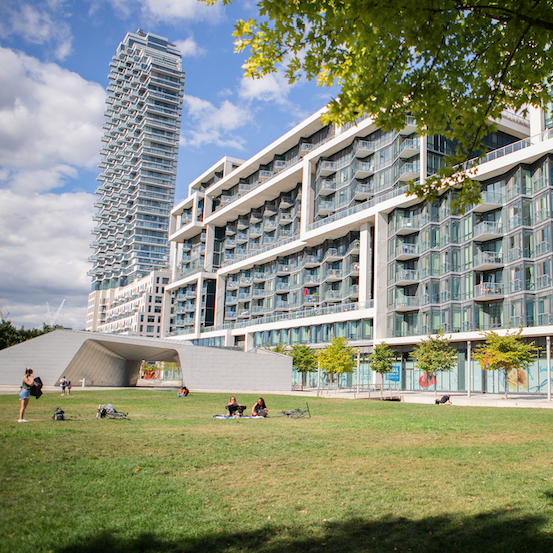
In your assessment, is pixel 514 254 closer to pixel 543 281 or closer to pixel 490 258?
pixel 490 258

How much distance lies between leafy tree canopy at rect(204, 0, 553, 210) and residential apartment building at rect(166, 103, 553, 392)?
1120 inches

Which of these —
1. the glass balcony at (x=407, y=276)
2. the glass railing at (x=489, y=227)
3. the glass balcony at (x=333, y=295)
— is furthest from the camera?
the glass balcony at (x=333, y=295)

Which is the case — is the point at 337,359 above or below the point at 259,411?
above

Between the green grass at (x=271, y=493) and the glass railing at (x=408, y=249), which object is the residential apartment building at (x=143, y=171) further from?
the green grass at (x=271, y=493)

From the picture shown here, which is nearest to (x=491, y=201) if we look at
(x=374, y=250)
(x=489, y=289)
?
(x=489, y=289)

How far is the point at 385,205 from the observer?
52.6 m

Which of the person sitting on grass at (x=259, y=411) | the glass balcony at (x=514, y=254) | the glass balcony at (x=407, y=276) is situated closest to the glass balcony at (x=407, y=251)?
the glass balcony at (x=407, y=276)

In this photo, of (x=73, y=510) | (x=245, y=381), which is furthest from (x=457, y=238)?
(x=73, y=510)

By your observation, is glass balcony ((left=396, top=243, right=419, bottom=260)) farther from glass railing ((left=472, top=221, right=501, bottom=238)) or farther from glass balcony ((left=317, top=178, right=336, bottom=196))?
glass balcony ((left=317, top=178, right=336, bottom=196))

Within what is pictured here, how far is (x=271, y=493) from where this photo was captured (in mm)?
7016

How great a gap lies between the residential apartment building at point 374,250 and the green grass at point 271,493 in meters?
25.1

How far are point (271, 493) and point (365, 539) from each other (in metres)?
1.93

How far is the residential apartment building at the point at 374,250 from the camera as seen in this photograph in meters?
41.3

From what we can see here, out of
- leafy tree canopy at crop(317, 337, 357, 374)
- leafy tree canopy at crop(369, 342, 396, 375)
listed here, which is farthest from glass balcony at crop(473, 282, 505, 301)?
leafy tree canopy at crop(317, 337, 357, 374)
